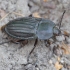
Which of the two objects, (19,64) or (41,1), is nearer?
(19,64)

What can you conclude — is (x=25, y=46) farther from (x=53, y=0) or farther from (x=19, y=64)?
(x=53, y=0)

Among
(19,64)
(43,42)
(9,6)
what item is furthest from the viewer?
(9,6)

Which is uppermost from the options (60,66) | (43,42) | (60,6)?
(60,6)

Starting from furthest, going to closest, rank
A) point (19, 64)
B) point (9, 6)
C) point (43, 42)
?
point (9, 6)
point (43, 42)
point (19, 64)

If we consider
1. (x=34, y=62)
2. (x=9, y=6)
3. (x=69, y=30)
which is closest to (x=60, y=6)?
(x=69, y=30)
